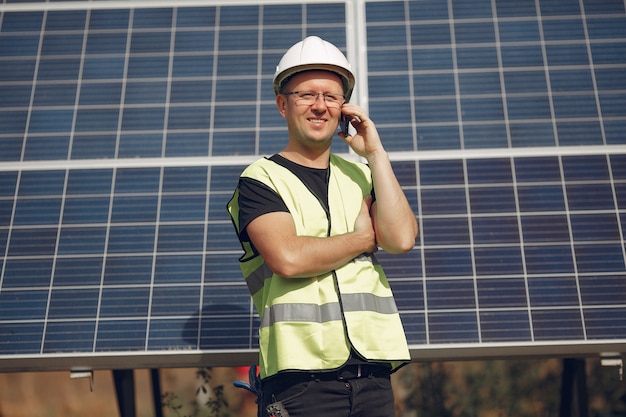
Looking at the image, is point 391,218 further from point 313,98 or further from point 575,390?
point 575,390

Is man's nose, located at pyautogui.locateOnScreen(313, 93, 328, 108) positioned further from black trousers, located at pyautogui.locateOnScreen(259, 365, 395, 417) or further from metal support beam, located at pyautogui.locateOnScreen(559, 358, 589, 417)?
metal support beam, located at pyautogui.locateOnScreen(559, 358, 589, 417)

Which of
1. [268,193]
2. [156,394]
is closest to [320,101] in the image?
[268,193]

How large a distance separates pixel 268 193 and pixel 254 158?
82.3 inches

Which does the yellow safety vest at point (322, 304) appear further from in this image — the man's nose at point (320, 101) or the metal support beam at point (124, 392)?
the metal support beam at point (124, 392)

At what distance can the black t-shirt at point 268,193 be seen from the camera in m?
2.78

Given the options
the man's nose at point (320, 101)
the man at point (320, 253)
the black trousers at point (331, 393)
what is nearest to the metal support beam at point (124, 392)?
the man at point (320, 253)

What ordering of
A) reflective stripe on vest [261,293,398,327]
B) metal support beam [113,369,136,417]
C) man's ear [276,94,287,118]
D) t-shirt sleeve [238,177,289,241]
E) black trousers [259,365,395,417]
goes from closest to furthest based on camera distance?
black trousers [259,365,395,417] < reflective stripe on vest [261,293,398,327] < t-shirt sleeve [238,177,289,241] < man's ear [276,94,287,118] < metal support beam [113,369,136,417]

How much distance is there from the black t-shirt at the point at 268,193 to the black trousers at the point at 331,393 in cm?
69

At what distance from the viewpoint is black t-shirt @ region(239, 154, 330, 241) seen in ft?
9.11

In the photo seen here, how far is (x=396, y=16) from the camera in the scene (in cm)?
541

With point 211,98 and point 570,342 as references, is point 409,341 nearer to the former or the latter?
point 570,342

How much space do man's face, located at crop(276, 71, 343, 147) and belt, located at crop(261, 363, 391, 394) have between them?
3.45 feet

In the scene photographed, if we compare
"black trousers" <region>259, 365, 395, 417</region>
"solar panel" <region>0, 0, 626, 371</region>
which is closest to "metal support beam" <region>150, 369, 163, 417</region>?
"solar panel" <region>0, 0, 626, 371</region>

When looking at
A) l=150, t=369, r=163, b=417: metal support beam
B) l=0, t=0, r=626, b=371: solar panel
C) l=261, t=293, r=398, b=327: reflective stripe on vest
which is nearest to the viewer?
l=261, t=293, r=398, b=327: reflective stripe on vest
